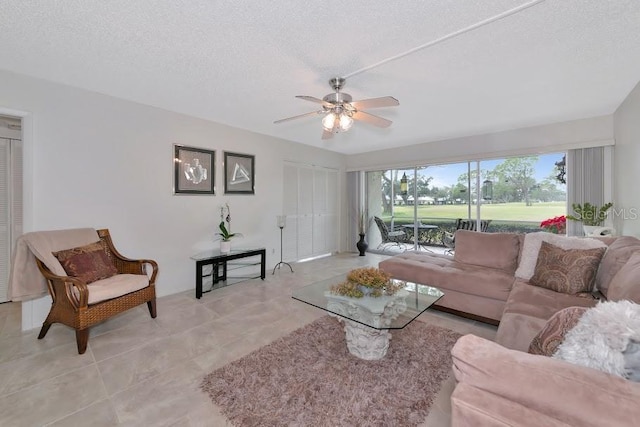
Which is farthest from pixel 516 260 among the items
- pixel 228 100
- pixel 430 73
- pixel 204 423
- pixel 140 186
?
pixel 140 186

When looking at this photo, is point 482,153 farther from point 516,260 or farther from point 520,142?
point 516,260

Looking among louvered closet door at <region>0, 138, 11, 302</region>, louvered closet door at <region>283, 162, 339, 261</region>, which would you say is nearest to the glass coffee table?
louvered closet door at <region>283, 162, 339, 261</region>

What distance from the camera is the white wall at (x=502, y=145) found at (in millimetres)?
3804

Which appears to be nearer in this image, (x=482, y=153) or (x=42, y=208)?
(x=42, y=208)

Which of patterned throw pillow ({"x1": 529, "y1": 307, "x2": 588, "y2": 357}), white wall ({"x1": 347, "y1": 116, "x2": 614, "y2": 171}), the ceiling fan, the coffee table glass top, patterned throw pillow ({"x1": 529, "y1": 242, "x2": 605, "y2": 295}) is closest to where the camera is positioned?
patterned throw pillow ({"x1": 529, "y1": 307, "x2": 588, "y2": 357})

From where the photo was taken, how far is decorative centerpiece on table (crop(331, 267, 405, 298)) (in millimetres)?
2201

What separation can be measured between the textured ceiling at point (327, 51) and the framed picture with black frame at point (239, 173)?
3.23 feet

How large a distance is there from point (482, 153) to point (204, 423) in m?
5.30

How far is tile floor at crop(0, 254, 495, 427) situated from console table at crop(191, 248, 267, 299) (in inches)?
13.5

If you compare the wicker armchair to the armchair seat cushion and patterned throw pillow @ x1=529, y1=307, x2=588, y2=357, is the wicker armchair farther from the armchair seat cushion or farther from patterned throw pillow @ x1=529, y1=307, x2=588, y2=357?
patterned throw pillow @ x1=529, y1=307, x2=588, y2=357

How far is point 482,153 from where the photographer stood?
15.6 feet

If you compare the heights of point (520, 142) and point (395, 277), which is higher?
point (520, 142)

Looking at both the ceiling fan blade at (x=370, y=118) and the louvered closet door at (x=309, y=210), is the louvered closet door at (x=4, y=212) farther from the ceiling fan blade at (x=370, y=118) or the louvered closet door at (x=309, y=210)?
the ceiling fan blade at (x=370, y=118)

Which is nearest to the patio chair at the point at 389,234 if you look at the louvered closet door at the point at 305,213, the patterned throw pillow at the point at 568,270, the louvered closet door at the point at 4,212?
the louvered closet door at the point at 305,213
